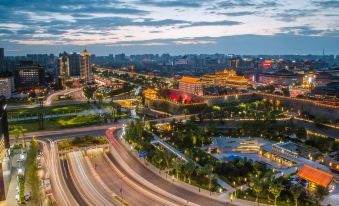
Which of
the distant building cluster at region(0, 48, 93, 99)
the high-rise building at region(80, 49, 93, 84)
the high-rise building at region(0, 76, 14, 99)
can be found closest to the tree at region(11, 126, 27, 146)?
the distant building cluster at region(0, 48, 93, 99)

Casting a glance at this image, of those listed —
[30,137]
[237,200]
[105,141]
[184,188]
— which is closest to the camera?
[237,200]

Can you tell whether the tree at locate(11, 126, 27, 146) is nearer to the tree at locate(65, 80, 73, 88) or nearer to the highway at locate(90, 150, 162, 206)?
the highway at locate(90, 150, 162, 206)

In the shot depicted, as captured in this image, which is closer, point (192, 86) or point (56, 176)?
point (56, 176)

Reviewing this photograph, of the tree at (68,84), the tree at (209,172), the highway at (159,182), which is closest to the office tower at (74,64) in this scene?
the tree at (68,84)

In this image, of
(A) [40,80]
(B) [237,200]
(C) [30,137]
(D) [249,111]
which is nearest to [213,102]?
(D) [249,111]

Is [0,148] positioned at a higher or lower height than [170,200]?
higher

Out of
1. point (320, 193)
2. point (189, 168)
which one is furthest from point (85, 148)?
point (320, 193)

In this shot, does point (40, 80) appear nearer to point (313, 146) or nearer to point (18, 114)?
point (18, 114)

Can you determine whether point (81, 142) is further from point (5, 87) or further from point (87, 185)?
point (5, 87)
